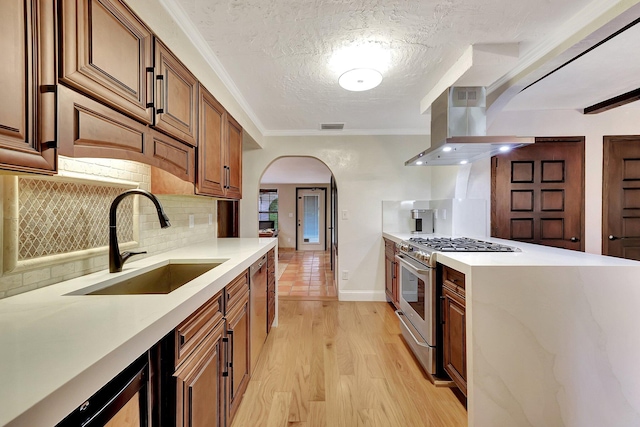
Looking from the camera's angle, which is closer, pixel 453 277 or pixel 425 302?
pixel 453 277

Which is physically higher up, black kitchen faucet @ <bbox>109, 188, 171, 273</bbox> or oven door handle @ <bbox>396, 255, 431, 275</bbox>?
black kitchen faucet @ <bbox>109, 188, 171, 273</bbox>

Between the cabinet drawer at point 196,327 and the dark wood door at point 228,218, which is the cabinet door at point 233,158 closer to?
the dark wood door at point 228,218

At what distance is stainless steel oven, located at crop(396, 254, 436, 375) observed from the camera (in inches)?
77.2

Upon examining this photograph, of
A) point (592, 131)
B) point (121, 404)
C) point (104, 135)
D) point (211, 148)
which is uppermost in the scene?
point (592, 131)

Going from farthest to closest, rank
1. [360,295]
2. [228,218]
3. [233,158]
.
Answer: [228,218] → [360,295] → [233,158]

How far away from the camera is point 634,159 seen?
9.71 ft

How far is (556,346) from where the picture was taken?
1.43m

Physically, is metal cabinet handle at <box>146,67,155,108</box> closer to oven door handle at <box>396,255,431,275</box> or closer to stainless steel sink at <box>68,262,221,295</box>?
stainless steel sink at <box>68,262,221,295</box>

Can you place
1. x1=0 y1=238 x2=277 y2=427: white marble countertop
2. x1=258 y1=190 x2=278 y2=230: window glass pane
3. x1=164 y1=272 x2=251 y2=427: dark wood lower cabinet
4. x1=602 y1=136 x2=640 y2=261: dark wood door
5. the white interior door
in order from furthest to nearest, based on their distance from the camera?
x1=258 y1=190 x2=278 y2=230: window glass pane → the white interior door → x1=602 y1=136 x2=640 y2=261: dark wood door → x1=164 y1=272 x2=251 y2=427: dark wood lower cabinet → x1=0 y1=238 x2=277 y2=427: white marble countertop

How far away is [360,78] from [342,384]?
2210 millimetres

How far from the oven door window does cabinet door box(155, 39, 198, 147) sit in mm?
1938

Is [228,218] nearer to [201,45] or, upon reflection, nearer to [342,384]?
[201,45]

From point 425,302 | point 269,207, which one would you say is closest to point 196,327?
point 425,302

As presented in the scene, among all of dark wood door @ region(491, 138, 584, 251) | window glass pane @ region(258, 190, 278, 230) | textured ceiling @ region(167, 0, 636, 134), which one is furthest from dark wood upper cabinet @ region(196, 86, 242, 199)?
window glass pane @ region(258, 190, 278, 230)
